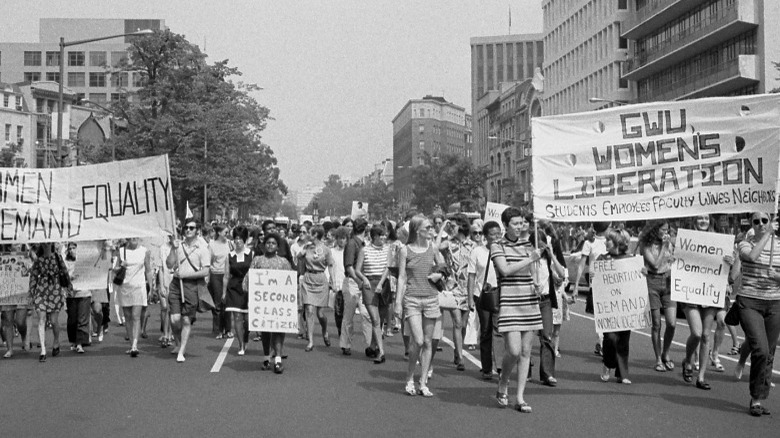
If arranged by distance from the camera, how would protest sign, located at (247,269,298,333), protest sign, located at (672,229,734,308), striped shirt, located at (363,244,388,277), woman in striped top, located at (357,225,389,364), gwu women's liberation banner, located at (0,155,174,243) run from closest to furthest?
protest sign, located at (672,229,734,308), protest sign, located at (247,269,298,333), gwu women's liberation banner, located at (0,155,174,243), woman in striped top, located at (357,225,389,364), striped shirt, located at (363,244,388,277)

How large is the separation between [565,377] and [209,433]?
16.0 ft

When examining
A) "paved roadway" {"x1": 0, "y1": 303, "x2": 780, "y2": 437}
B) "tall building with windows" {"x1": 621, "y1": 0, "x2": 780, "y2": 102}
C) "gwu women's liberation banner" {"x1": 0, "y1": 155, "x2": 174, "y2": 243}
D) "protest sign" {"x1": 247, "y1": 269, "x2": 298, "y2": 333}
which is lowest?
"paved roadway" {"x1": 0, "y1": 303, "x2": 780, "y2": 437}

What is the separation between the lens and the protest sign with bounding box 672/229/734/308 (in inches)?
420

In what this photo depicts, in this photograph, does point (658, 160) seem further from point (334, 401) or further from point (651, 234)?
point (334, 401)

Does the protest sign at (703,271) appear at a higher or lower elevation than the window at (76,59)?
lower

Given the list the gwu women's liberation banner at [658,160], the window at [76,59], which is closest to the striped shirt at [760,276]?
the gwu women's liberation banner at [658,160]

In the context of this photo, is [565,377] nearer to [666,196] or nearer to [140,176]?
[666,196]

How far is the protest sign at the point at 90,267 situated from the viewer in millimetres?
14180

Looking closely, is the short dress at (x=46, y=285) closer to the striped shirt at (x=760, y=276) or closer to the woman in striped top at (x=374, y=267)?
the woman in striped top at (x=374, y=267)

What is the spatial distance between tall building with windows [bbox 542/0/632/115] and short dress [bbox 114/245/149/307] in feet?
153

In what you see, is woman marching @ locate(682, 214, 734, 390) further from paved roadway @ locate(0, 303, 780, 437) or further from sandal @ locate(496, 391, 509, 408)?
sandal @ locate(496, 391, 509, 408)

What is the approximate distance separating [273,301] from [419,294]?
273cm

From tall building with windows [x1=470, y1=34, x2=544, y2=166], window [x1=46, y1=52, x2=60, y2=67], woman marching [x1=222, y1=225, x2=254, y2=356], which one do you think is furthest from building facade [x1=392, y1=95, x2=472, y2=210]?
woman marching [x1=222, y1=225, x2=254, y2=356]

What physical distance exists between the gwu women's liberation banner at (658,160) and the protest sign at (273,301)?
392 cm
